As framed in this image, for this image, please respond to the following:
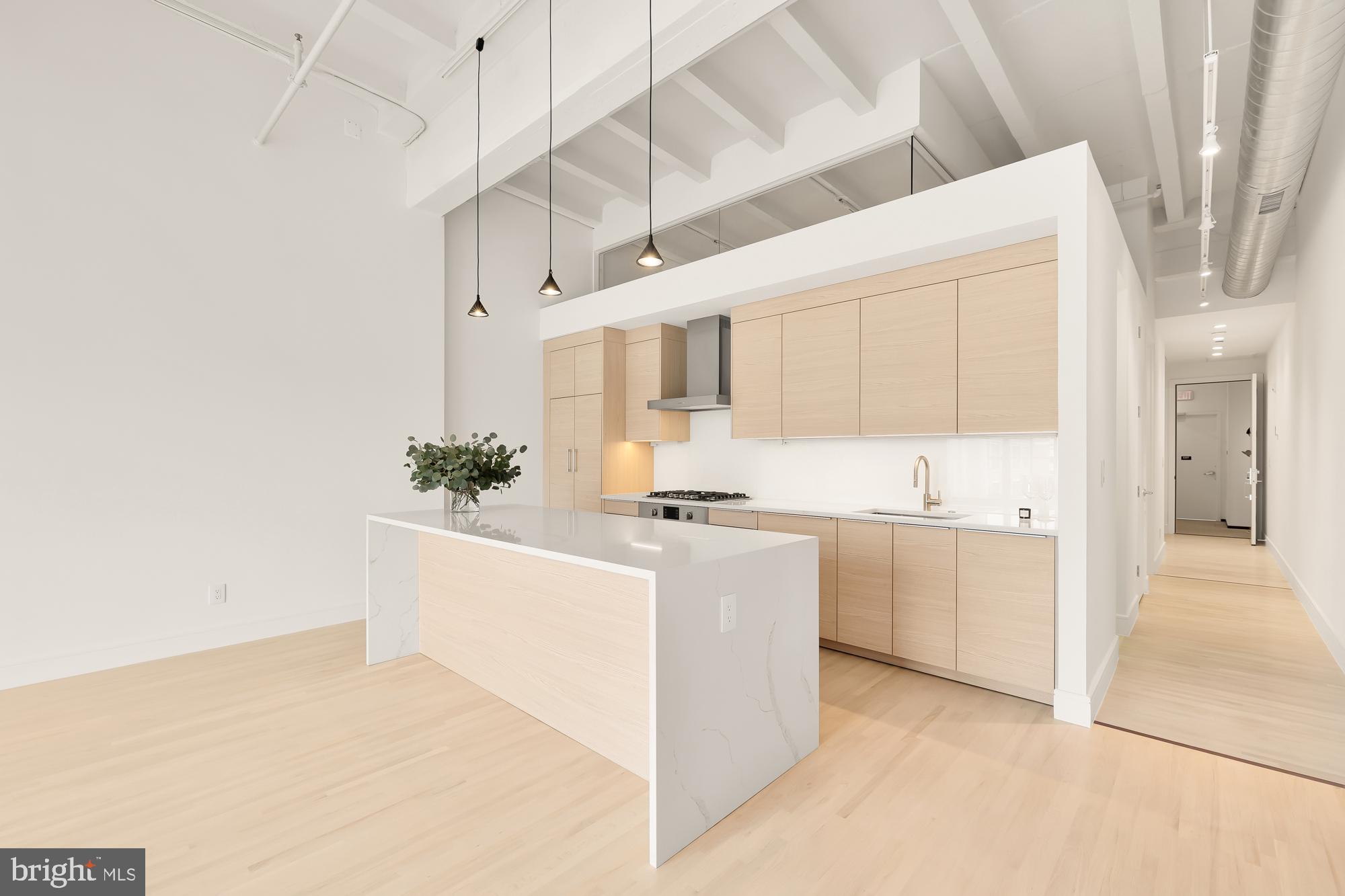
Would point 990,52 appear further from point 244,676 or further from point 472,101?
point 244,676

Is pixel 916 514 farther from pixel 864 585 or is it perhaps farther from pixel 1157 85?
pixel 1157 85

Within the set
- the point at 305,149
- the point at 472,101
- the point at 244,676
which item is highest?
the point at 472,101

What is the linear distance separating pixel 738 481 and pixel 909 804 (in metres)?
3.00

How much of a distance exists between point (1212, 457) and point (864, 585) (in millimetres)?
10046

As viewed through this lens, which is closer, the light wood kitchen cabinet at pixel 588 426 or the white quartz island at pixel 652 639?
the white quartz island at pixel 652 639

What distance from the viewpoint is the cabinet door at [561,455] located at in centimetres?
545

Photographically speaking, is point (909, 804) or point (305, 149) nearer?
point (909, 804)

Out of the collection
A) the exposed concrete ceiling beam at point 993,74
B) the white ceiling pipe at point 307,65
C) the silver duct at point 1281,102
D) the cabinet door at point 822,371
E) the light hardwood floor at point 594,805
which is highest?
the exposed concrete ceiling beam at point 993,74

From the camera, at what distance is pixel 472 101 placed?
13.0 feet

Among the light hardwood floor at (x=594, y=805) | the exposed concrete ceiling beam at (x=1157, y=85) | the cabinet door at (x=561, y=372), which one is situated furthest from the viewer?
the cabinet door at (x=561, y=372)

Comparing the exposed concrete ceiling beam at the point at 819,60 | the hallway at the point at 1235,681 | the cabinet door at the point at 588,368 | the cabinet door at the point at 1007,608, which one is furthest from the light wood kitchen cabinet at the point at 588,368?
the hallway at the point at 1235,681

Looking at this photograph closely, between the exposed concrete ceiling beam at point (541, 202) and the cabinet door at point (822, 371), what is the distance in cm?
267

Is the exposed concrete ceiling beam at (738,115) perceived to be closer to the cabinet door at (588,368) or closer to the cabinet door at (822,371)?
the cabinet door at (822,371)

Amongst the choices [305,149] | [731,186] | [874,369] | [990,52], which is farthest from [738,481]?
[305,149]
